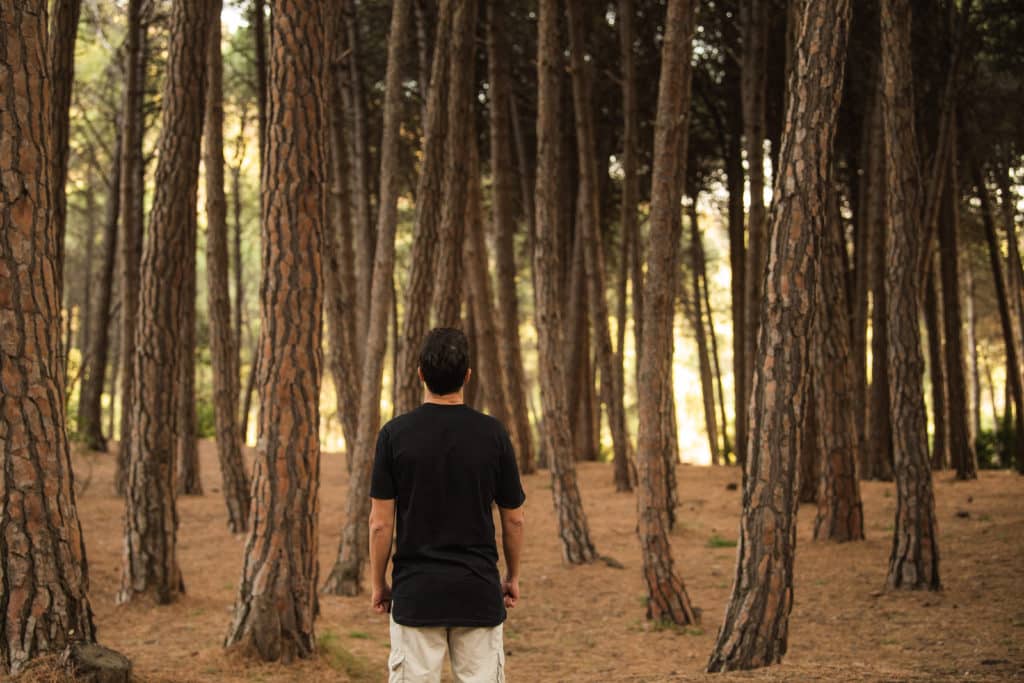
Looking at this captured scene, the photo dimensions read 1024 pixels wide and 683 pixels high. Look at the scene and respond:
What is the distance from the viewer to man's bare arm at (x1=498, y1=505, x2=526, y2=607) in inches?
151

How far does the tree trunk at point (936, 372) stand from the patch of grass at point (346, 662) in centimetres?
1309

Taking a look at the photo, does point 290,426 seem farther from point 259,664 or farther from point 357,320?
point 357,320

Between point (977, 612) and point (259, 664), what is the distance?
222 inches

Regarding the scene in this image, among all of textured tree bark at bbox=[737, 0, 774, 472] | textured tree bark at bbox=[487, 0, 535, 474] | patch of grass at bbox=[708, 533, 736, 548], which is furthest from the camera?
textured tree bark at bbox=[737, 0, 774, 472]

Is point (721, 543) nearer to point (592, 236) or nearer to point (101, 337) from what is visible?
point (592, 236)

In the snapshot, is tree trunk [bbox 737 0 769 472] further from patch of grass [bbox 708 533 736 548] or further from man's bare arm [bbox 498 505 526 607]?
man's bare arm [bbox 498 505 526 607]

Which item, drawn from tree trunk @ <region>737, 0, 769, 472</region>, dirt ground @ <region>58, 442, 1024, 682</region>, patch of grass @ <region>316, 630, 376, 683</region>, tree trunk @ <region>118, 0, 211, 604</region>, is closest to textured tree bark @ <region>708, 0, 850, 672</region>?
dirt ground @ <region>58, 442, 1024, 682</region>

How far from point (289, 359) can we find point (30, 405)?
202cm

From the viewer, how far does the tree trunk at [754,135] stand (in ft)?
44.8

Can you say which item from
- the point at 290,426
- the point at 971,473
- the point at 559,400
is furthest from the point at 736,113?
the point at 290,426

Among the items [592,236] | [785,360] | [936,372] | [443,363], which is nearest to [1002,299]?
[936,372]

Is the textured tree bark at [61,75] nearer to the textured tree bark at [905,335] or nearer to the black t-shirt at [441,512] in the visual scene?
the black t-shirt at [441,512]

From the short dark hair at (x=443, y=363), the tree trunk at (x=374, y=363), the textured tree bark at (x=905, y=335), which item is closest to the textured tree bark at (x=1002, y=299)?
the textured tree bark at (x=905, y=335)

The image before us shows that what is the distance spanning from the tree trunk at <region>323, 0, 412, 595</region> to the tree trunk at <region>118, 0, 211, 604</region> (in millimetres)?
1666
